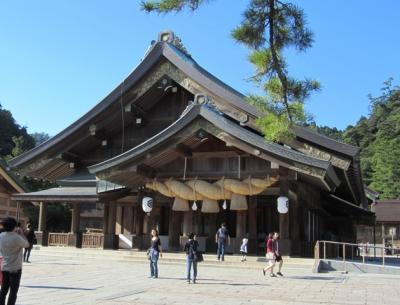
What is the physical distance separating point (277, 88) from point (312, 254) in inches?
543

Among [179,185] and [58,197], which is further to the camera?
[58,197]

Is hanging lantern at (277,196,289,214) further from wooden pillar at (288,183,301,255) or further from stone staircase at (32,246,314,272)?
stone staircase at (32,246,314,272)

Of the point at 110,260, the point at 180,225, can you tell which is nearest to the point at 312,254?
the point at 180,225

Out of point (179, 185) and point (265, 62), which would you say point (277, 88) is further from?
point (179, 185)

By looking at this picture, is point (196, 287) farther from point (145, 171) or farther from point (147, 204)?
point (147, 204)

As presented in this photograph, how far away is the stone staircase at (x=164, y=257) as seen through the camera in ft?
53.6

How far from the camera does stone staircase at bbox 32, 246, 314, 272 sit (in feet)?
53.6

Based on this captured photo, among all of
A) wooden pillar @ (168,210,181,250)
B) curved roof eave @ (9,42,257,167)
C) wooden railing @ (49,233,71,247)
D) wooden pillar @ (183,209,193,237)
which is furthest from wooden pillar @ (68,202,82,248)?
wooden pillar @ (183,209,193,237)

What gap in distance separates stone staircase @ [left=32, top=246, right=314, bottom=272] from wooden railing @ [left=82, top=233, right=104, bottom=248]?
931 millimetres

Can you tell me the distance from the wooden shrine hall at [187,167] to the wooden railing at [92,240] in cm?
6

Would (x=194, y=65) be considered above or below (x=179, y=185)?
above

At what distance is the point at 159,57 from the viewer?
21172mm

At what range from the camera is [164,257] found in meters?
18.0

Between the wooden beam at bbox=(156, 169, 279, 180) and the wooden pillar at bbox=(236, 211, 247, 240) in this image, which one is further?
the wooden pillar at bbox=(236, 211, 247, 240)
